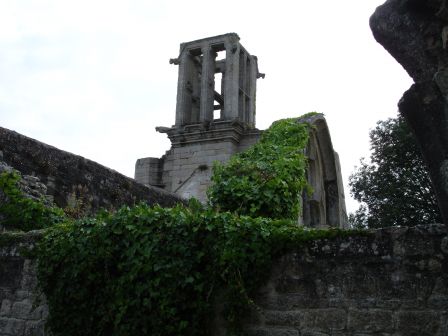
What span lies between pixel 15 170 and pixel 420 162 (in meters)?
21.8

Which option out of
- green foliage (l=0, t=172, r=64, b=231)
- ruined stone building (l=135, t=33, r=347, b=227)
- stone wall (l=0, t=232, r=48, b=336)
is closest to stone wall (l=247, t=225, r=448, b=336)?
stone wall (l=0, t=232, r=48, b=336)

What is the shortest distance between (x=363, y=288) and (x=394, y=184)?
2224cm

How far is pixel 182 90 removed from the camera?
58.4 feet

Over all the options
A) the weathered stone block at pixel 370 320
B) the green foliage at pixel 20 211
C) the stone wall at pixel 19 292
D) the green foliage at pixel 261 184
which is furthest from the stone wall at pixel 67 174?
the weathered stone block at pixel 370 320

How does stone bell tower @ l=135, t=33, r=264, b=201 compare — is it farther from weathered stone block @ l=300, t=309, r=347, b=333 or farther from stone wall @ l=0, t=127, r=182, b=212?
weathered stone block @ l=300, t=309, r=347, b=333

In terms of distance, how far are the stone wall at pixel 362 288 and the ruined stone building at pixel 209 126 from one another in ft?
28.2

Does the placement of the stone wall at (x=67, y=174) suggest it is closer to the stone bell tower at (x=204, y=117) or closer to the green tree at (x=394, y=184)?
the stone bell tower at (x=204, y=117)

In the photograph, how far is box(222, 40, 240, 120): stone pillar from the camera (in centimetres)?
1705

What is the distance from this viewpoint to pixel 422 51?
2.29 meters

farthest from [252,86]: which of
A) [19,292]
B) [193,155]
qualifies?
[19,292]

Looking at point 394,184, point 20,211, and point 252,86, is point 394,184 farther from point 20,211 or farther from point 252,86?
point 20,211

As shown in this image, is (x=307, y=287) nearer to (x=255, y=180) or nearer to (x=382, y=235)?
(x=382, y=235)

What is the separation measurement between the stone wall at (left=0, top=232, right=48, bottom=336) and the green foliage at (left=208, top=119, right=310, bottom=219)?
2.59 metres

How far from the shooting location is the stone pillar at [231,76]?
1705 centimetres
